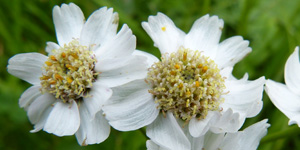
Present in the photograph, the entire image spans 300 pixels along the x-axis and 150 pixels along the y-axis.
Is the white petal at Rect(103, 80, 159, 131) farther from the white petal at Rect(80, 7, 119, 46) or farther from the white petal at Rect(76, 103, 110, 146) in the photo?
the white petal at Rect(80, 7, 119, 46)

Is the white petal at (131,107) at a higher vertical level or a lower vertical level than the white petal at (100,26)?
lower

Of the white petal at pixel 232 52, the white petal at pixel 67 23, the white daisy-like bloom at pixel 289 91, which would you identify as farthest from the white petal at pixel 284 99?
the white petal at pixel 67 23

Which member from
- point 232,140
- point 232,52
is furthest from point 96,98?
point 232,52

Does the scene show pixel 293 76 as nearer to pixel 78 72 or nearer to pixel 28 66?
pixel 78 72

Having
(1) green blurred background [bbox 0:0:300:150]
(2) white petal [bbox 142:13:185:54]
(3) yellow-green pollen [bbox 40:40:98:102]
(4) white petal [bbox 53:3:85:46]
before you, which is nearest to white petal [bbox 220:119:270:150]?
(2) white petal [bbox 142:13:185:54]

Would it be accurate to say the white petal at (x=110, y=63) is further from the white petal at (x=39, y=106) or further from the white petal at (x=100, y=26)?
the white petal at (x=39, y=106)

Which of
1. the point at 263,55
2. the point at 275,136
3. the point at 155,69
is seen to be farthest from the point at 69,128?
the point at 263,55

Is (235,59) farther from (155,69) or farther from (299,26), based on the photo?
(299,26)

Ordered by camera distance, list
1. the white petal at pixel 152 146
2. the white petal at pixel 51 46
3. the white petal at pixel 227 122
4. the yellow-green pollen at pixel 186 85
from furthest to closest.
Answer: the white petal at pixel 51 46 < the yellow-green pollen at pixel 186 85 < the white petal at pixel 152 146 < the white petal at pixel 227 122
